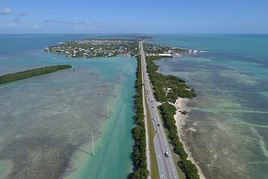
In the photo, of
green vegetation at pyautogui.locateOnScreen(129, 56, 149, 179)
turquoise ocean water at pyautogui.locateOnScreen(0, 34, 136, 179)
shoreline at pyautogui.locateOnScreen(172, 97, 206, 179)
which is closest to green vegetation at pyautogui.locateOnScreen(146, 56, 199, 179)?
shoreline at pyautogui.locateOnScreen(172, 97, 206, 179)

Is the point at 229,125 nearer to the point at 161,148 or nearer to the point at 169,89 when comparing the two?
the point at 161,148

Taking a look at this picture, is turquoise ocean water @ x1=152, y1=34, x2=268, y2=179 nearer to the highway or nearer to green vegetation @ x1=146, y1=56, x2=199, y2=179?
green vegetation @ x1=146, y1=56, x2=199, y2=179

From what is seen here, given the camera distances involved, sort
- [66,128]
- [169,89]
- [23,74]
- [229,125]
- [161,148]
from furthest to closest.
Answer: [23,74] → [169,89] → [229,125] → [66,128] → [161,148]

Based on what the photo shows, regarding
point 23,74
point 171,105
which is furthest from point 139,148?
point 23,74

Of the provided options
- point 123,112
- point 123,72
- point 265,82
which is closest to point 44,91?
point 123,112

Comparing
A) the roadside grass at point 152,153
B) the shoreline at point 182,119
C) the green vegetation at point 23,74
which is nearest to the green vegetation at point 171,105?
the shoreline at point 182,119

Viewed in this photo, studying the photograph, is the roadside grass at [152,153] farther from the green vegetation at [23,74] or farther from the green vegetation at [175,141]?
the green vegetation at [23,74]
